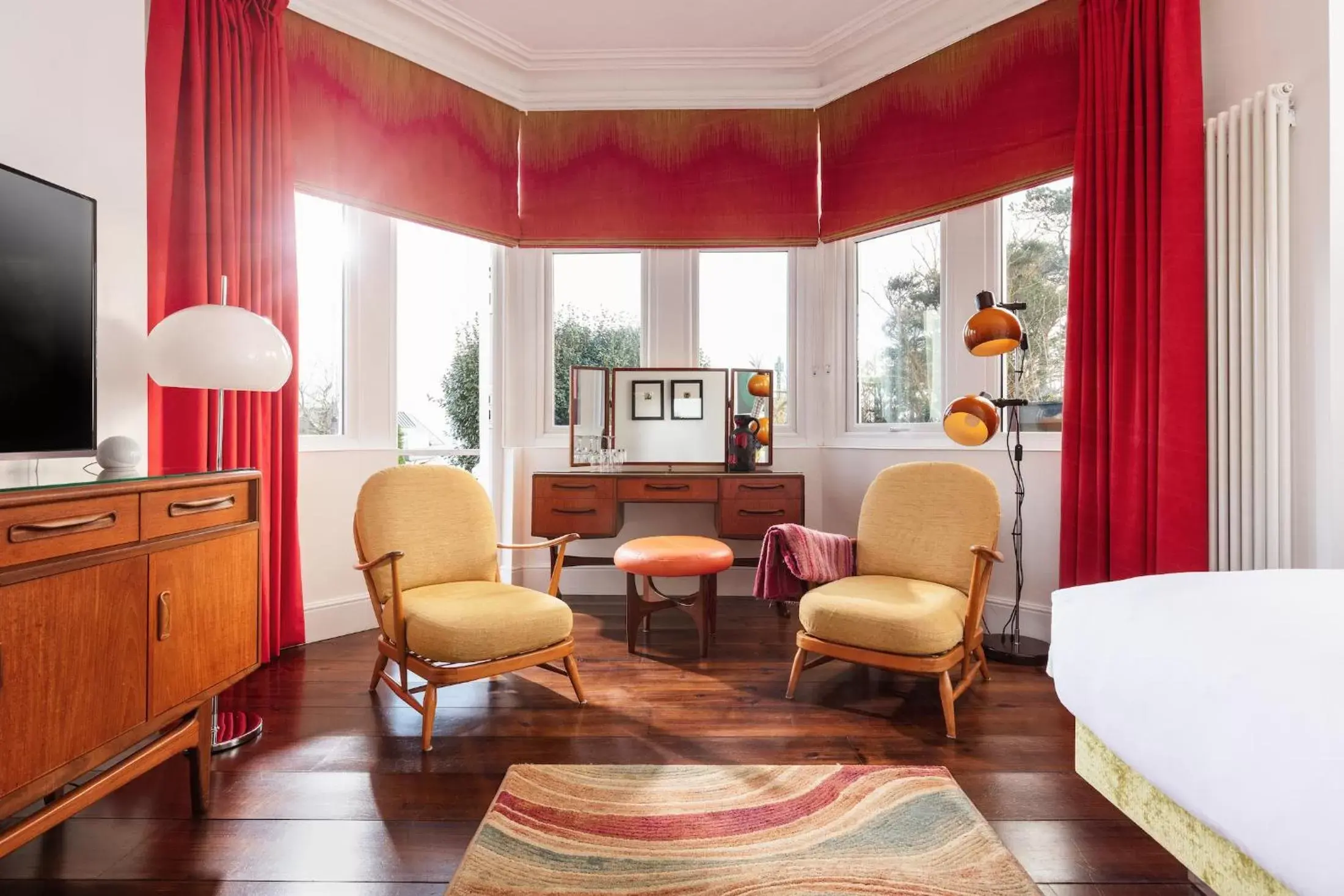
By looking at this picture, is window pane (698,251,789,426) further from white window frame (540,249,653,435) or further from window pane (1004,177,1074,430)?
window pane (1004,177,1074,430)

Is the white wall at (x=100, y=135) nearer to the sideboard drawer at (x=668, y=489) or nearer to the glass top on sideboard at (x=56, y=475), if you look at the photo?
the glass top on sideboard at (x=56, y=475)

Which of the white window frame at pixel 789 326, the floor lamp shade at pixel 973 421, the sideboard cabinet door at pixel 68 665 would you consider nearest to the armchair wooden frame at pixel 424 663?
Result: the sideboard cabinet door at pixel 68 665

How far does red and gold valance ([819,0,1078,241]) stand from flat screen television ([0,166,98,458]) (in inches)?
139

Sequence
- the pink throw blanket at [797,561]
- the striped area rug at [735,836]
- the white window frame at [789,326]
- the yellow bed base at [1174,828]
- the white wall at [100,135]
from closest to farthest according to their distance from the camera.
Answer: the yellow bed base at [1174,828] < the striped area rug at [735,836] < the white wall at [100,135] < the pink throw blanket at [797,561] < the white window frame at [789,326]

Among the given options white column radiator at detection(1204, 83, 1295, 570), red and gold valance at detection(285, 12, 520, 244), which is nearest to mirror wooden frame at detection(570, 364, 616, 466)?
red and gold valance at detection(285, 12, 520, 244)

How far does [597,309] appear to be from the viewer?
431cm

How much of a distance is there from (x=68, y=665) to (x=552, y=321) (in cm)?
319

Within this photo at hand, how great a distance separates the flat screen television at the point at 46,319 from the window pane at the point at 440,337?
6.05 feet

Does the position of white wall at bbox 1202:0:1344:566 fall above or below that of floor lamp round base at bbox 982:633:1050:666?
above

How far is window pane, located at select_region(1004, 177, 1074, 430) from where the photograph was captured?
10.5ft

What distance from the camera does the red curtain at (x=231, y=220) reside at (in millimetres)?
2580

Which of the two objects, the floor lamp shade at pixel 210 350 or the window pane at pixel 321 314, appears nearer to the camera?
the floor lamp shade at pixel 210 350

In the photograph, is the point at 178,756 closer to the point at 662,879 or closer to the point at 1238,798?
the point at 662,879

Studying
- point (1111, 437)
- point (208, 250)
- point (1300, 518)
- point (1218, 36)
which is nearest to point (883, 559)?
point (1111, 437)
